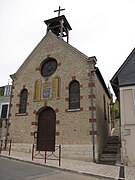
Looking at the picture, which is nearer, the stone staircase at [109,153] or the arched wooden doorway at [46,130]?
the stone staircase at [109,153]

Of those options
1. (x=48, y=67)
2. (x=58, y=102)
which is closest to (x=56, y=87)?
(x=58, y=102)

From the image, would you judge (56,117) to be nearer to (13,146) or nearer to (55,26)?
(13,146)

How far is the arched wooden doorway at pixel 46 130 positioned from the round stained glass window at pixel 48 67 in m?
2.64

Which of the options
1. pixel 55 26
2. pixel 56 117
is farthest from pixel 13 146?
pixel 55 26

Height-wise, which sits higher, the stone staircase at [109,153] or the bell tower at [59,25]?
the bell tower at [59,25]

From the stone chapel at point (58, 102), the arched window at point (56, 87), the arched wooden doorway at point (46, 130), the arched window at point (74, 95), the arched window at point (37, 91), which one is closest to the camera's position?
the stone chapel at point (58, 102)

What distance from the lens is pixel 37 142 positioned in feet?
44.3

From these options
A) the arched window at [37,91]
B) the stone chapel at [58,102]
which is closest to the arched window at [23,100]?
the stone chapel at [58,102]

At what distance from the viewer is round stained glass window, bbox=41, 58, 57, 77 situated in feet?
48.1

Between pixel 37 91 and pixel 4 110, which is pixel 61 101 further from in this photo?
pixel 4 110

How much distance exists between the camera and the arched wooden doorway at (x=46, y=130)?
13.1 meters

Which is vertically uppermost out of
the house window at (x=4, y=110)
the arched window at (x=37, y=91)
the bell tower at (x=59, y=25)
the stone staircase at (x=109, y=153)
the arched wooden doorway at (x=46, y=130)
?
the bell tower at (x=59, y=25)

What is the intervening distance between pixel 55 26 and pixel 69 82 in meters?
6.40

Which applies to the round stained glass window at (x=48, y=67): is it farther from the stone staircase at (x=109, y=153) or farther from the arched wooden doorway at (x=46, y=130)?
the stone staircase at (x=109, y=153)
